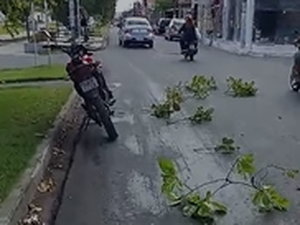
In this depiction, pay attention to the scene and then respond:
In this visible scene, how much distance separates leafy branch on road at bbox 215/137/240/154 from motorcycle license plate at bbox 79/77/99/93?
2186mm

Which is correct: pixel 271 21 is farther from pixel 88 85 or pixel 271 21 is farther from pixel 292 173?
pixel 292 173

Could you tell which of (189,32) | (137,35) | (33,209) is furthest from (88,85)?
(137,35)

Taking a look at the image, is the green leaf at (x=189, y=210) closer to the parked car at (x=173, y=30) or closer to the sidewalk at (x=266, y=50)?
the sidewalk at (x=266, y=50)

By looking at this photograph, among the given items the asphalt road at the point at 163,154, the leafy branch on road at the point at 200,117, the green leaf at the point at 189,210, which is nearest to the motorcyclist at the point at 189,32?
the asphalt road at the point at 163,154

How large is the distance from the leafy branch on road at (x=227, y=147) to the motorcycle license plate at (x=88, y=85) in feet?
7.17

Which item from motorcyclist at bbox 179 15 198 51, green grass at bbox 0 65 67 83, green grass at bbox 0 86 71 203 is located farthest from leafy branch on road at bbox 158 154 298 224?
motorcyclist at bbox 179 15 198 51

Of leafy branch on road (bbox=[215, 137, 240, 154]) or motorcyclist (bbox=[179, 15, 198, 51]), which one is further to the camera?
motorcyclist (bbox=[179, 15, 198, 51])

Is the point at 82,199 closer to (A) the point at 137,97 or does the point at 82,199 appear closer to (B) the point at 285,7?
(A) the point at 137,97

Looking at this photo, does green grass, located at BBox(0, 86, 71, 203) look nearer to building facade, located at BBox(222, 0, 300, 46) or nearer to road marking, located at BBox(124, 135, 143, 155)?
road marking, located at BBox(124, 135, 143, 155)

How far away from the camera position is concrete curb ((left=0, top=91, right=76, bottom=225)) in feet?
19.5

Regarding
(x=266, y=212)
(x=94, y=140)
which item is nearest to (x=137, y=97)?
(x=94, y=140)

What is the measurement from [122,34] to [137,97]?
25821 millimetres

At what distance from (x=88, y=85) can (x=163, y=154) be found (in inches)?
73.9

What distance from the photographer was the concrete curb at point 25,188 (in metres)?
5.94
